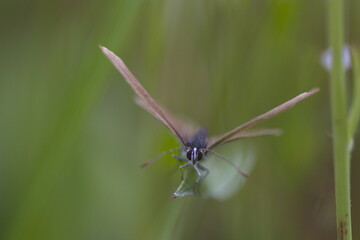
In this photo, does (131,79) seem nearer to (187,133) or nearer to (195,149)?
(195,149)

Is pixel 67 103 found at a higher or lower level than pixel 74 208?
higher

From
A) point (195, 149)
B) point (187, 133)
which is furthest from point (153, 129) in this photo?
point (195, 149)

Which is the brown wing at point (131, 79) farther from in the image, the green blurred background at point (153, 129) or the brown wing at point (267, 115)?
the green blurred background at point (153, 129)

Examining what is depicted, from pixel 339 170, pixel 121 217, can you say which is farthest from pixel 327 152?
pixel 339 170

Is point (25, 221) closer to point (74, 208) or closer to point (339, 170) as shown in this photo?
point (74, 208)

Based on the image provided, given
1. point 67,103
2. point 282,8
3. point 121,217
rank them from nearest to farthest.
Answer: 1. point 67,103
2. point 282,8
3. point 121,217

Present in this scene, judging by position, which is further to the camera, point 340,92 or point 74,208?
point 74,208

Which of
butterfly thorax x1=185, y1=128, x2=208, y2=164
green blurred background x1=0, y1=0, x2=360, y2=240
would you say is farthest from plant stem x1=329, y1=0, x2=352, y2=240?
green blurred background x1=0, y1=0, x2=360, y2=240
